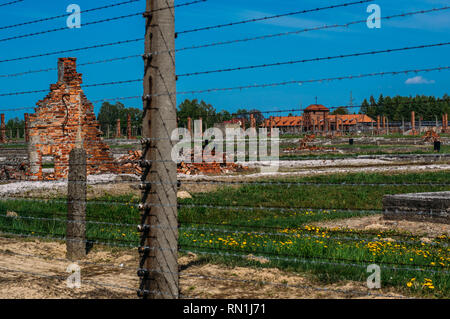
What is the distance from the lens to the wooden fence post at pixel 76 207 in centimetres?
679

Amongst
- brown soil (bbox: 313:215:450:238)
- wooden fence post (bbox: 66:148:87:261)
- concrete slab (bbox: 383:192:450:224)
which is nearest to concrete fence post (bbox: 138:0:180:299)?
wooden fence post (bbox: 66:148:87:261)

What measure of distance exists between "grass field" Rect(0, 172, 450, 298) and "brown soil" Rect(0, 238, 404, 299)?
0.24 m

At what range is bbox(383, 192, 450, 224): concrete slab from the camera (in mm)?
9789

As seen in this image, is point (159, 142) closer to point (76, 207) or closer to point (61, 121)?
point (76, 207)

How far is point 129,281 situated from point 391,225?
20.5ft

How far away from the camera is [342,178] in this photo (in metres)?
19.2

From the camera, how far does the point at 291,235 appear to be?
5.38 m

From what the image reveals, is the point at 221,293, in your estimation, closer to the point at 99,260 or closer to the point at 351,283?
the point at 351,283

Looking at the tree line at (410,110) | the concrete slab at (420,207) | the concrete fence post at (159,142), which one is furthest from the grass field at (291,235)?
the tree line at (410,110)

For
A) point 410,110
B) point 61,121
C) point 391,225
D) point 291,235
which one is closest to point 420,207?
point 391,225

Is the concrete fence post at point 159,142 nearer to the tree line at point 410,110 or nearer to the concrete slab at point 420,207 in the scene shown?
the concrete slab at point 420,207

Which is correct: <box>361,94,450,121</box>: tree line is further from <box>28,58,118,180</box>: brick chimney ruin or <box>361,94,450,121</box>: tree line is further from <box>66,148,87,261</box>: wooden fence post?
<box>66,148,87,261</box>: wooden fence post

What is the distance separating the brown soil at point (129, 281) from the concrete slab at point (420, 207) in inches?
208

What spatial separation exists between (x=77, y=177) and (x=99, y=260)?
3.72ft
